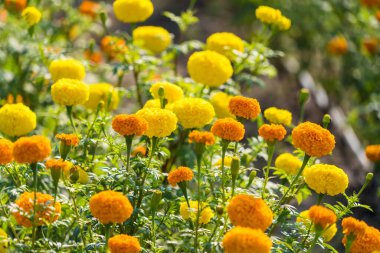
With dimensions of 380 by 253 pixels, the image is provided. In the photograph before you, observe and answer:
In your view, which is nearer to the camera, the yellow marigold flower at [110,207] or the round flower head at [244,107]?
the yellow marigold flower at [110,207]

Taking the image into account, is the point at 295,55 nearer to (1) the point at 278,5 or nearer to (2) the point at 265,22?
(1) the point at 278,5

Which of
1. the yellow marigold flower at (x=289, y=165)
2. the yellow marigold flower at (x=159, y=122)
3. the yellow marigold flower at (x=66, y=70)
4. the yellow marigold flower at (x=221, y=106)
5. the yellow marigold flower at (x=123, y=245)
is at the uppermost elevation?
the yellow marigold flower at (x=159, y=122)

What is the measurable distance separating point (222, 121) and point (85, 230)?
658mm

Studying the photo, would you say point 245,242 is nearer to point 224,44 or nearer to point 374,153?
point 374,153

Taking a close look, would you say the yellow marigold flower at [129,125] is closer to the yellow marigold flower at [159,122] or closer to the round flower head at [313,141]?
the yellow marigold flower at [159,122]

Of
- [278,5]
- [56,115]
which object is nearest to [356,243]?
[56,115]

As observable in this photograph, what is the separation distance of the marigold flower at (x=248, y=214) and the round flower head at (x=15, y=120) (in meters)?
0.88

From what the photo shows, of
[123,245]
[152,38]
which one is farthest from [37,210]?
[152,38]

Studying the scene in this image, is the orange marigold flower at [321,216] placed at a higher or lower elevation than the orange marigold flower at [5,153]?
lower

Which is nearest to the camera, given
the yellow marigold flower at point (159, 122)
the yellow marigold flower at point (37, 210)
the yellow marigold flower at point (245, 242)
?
the yellow marigold flower at point (245, 242)

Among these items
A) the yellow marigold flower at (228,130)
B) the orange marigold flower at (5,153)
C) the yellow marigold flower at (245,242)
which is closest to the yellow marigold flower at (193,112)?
the yellow marigold flower at (228,130)

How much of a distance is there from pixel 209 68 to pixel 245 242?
1.08 metres

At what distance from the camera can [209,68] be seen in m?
2.35

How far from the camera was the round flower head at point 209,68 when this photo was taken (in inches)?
92.8
